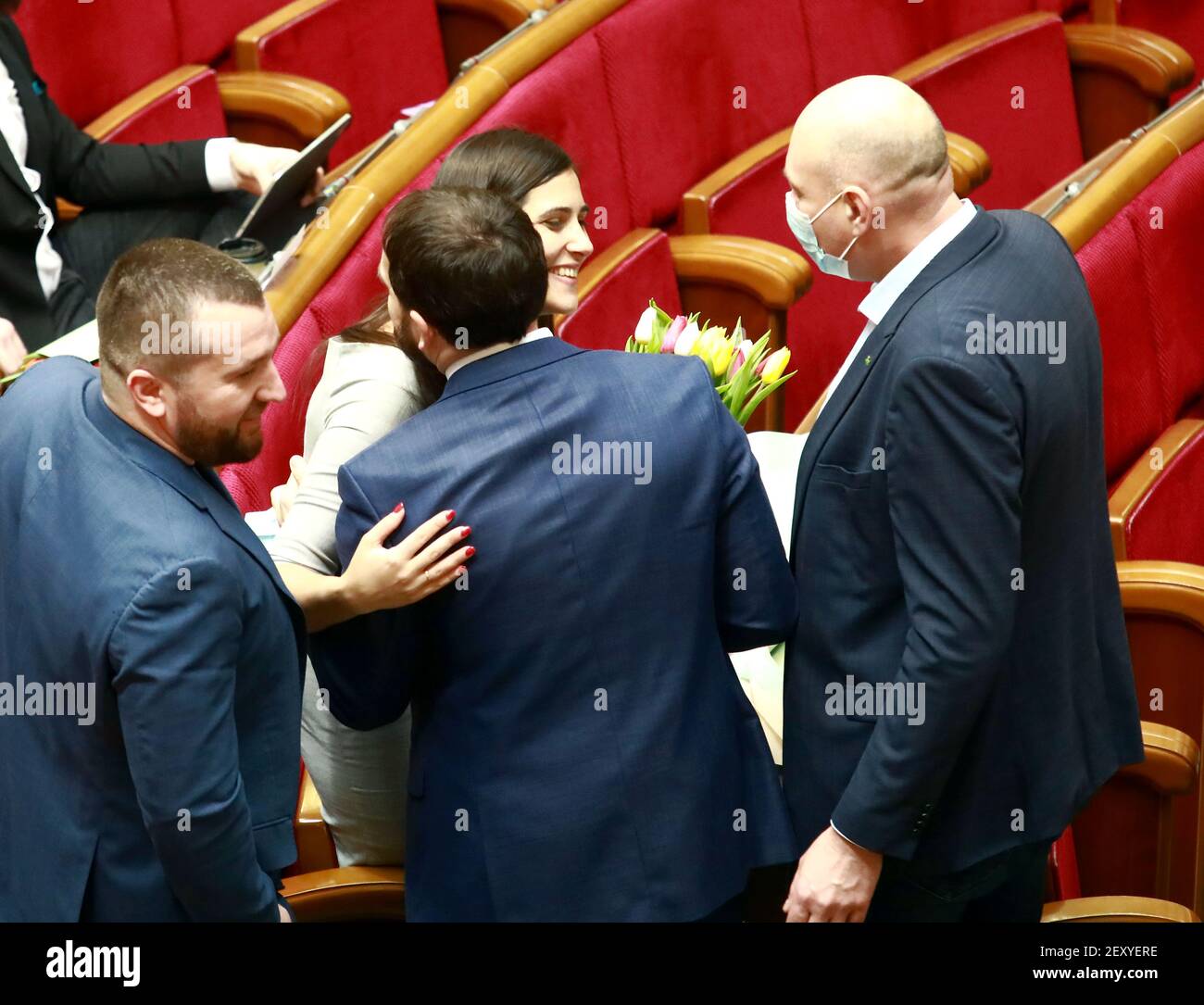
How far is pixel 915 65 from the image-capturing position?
1.11 m

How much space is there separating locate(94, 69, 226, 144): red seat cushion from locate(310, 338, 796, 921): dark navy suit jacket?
0.64 m

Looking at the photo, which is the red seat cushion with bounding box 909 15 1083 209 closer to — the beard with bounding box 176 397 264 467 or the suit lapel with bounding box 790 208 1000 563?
the suit lapel with bounding box 790 208 1000 563

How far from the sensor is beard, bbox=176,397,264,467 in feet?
1.56

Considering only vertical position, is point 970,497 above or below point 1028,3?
below

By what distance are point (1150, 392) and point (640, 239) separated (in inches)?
12.0

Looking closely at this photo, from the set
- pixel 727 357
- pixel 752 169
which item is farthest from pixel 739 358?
pixel 752 169

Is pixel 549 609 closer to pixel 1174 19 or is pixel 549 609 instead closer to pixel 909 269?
pixel 909 269

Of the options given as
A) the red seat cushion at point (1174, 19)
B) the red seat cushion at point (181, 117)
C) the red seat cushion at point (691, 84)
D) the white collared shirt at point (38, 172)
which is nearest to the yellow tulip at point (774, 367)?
the red seat cushion at point (691, 84)

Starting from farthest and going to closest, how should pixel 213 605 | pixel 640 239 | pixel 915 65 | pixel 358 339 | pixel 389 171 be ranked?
pixel 915 65 → pixel 640 239 → pixel 389 171 → pixel 358 339 → pixel 213 605

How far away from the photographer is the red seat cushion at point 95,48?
1056 millimetres

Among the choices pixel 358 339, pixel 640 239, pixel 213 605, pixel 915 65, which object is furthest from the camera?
pixel 915 65

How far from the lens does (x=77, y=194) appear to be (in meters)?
1.00

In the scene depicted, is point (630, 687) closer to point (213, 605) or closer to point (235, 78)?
point (213, 605)

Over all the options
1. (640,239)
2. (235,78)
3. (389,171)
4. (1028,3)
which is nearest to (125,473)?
(389,171)
